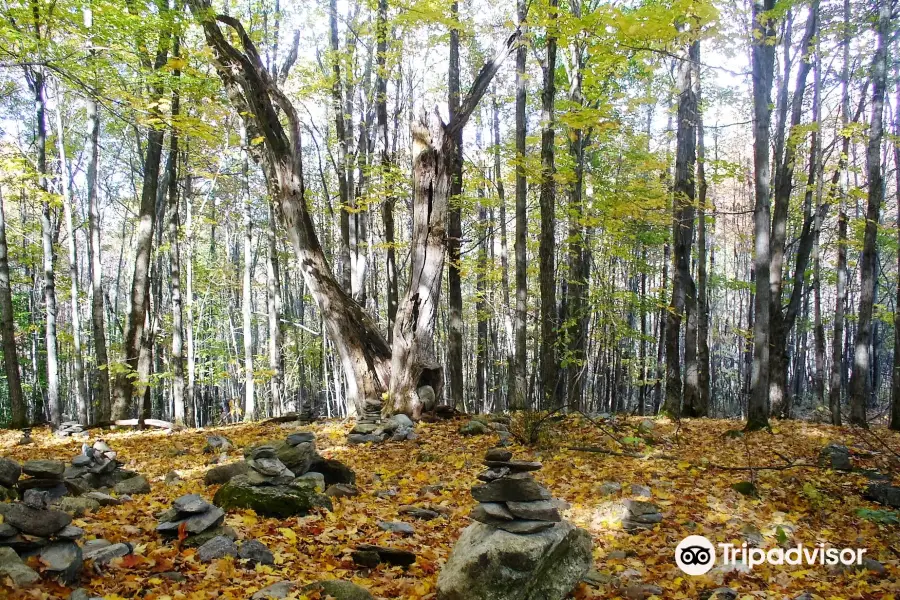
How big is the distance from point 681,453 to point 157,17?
35.3 ft

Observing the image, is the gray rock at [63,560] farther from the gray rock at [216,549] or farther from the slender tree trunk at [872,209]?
the slender tree trunk at [872,209]

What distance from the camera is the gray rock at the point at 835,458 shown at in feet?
22.1

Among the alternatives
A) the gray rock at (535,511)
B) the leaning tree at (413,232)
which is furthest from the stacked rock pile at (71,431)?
the gray rock at (535,511)

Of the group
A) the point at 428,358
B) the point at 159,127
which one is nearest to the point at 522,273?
the point at 428,358

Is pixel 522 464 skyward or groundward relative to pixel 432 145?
groundward

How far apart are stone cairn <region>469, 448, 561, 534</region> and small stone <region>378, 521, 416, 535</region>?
117cm

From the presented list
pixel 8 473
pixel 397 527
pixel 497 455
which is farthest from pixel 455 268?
pixel 8 473

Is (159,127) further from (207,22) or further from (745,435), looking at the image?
(745,435)

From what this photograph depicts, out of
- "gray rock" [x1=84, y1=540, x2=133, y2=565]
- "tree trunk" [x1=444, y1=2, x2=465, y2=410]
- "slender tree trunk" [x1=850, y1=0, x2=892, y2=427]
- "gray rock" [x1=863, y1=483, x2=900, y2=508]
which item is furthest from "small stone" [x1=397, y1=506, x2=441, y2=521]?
"slender tree trunk" [x1=850, y1=0, x2=892, y2=427]

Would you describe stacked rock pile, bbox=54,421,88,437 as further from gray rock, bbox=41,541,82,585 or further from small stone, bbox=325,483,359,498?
gray rock, bbox=41,541,82,585

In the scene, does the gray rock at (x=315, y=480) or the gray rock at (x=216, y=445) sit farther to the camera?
the gray rock at (x=216, y=445)

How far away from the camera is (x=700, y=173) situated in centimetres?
1456

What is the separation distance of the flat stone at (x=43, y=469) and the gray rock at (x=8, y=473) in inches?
2.8

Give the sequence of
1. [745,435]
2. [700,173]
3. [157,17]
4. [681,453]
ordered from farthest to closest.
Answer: [700,173] < [157,17] < [745,435] < [681,453]
